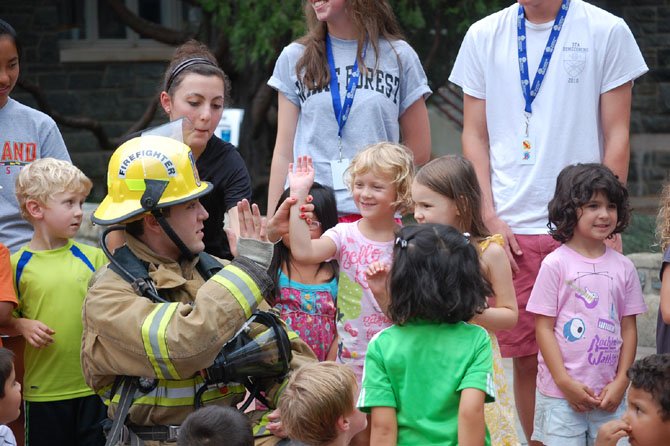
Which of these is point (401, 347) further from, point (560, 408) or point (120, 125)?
point (120, 125)

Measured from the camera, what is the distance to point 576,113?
4996mm

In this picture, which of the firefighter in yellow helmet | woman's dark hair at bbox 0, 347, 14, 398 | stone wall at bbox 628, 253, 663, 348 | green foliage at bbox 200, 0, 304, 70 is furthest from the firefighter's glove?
green foliage at bbox 200, 0, 304, 70

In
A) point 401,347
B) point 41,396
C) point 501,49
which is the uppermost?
point 501,49

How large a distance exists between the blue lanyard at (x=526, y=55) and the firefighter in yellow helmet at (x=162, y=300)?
181cm

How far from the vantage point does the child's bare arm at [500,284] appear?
4.28 m

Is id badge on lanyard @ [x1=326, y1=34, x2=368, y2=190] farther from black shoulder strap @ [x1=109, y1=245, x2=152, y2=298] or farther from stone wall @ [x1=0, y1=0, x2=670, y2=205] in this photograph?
stone wall @ [x1=0, y1=0, x2=670, y2=205]

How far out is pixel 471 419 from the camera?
346 centimetres

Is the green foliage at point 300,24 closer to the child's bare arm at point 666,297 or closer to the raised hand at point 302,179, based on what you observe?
the raised hand at point 302,179

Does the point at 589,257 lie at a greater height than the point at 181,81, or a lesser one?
lesser

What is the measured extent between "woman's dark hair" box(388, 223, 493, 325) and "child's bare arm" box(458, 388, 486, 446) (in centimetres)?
26

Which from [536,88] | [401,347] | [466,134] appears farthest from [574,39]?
[401,347]

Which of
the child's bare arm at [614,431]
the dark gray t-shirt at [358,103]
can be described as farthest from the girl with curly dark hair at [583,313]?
the dark gray t-shirt at [358,103]

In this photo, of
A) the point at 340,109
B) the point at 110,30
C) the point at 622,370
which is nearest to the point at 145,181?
the point at 340,109

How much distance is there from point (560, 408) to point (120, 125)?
10.8 metres
